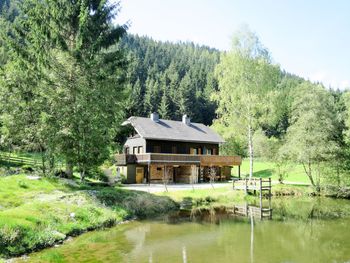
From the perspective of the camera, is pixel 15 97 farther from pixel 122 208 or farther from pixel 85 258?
pixel 85 258

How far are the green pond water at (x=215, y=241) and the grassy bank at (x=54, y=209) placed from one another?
2.72ft

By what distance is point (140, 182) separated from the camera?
43.7m

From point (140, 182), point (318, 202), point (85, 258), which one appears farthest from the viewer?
point (140, 182)

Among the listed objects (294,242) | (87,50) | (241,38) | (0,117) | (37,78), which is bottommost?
(294,242)

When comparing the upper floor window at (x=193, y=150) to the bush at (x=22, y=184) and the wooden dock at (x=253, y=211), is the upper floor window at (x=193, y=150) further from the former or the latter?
the bush at (x=22, y=184)

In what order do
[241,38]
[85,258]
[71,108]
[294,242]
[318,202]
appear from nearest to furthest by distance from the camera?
1. [85,258]
2. [294,242]
3. [71,108]
4. [318,202]
5. [241,38]

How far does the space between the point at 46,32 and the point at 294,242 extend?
22.5 m

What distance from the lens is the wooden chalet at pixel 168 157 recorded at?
42688mm

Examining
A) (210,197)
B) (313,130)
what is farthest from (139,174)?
(313,130)

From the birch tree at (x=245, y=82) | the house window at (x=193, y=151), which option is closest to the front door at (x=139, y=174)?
the house window at (x=193, y=151)

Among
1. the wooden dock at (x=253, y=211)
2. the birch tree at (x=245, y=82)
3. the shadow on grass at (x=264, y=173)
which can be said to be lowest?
the wooden dock at (x=253, y=211)

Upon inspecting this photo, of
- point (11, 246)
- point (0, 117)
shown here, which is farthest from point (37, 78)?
point (11, 246)

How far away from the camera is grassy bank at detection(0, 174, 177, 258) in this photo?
14430mm

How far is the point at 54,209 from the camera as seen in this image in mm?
Answer: 18516
